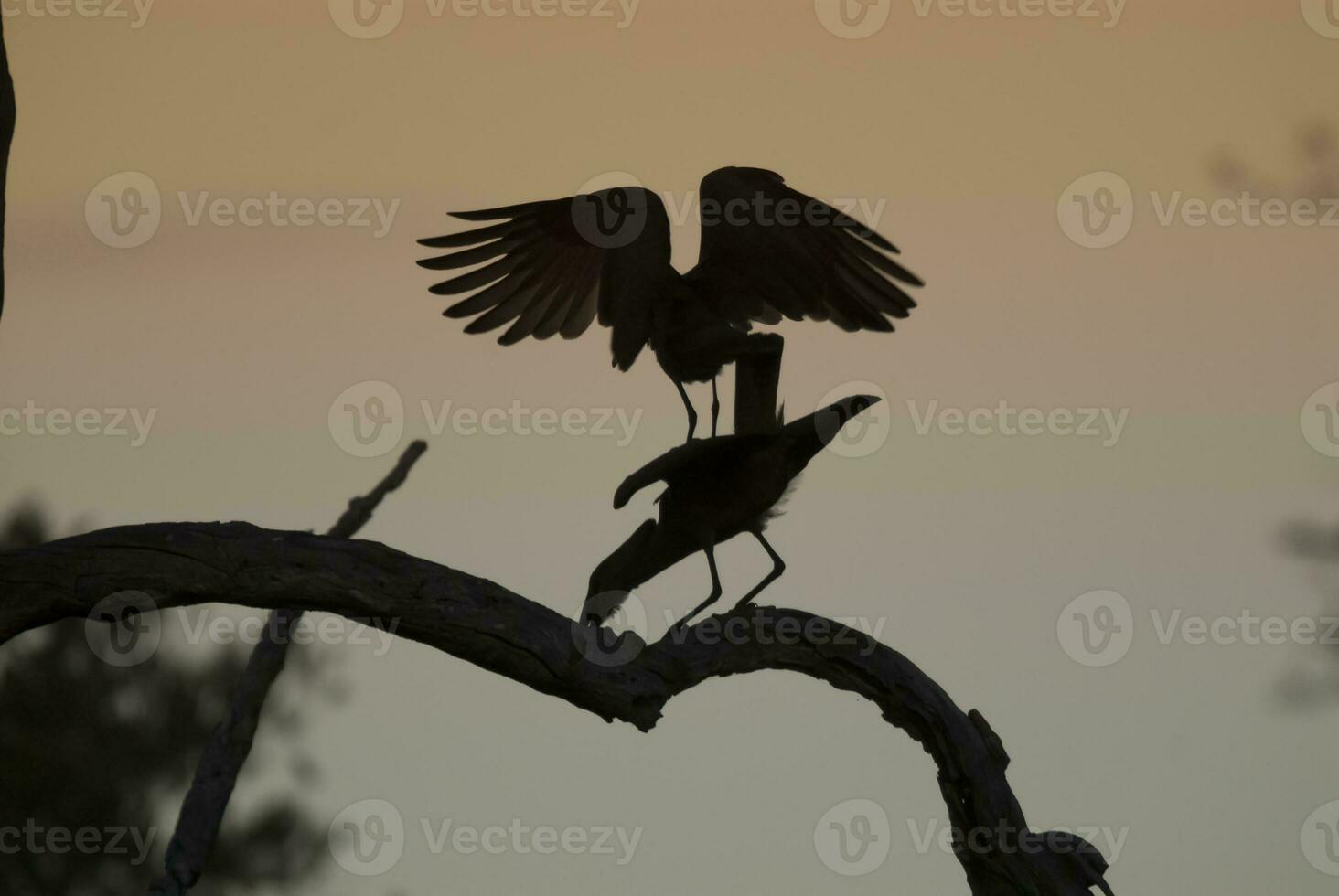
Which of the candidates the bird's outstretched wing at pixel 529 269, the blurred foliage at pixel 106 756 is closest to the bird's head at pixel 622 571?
the bird's outstretched wing at pixel 529 269

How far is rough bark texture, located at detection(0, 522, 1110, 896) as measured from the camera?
4223mm

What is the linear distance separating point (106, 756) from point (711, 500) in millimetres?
14990

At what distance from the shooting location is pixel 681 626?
4.89 metres

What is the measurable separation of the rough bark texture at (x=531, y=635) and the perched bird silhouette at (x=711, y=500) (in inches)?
9.5

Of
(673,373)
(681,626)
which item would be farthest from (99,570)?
(673,373)

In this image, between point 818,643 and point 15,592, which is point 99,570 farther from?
point 818,643

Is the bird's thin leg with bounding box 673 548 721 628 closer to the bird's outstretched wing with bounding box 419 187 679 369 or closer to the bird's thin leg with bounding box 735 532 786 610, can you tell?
the bird's thin leg with bounding box 735 532 786 610

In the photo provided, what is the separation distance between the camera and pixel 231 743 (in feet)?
19.2

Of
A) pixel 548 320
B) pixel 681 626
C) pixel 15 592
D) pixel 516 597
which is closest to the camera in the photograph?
pixel 15 592

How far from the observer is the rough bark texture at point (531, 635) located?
4.22 m

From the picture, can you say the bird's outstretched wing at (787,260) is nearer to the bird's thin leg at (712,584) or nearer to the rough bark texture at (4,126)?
the bird's thin leg at (712,584)

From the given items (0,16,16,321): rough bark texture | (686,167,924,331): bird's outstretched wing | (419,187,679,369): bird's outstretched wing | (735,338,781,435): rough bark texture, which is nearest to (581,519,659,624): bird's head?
(735,338,781,435): rough bark texture

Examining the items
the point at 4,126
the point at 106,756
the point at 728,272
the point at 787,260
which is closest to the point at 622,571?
the point at 728,272

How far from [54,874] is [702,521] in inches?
621
